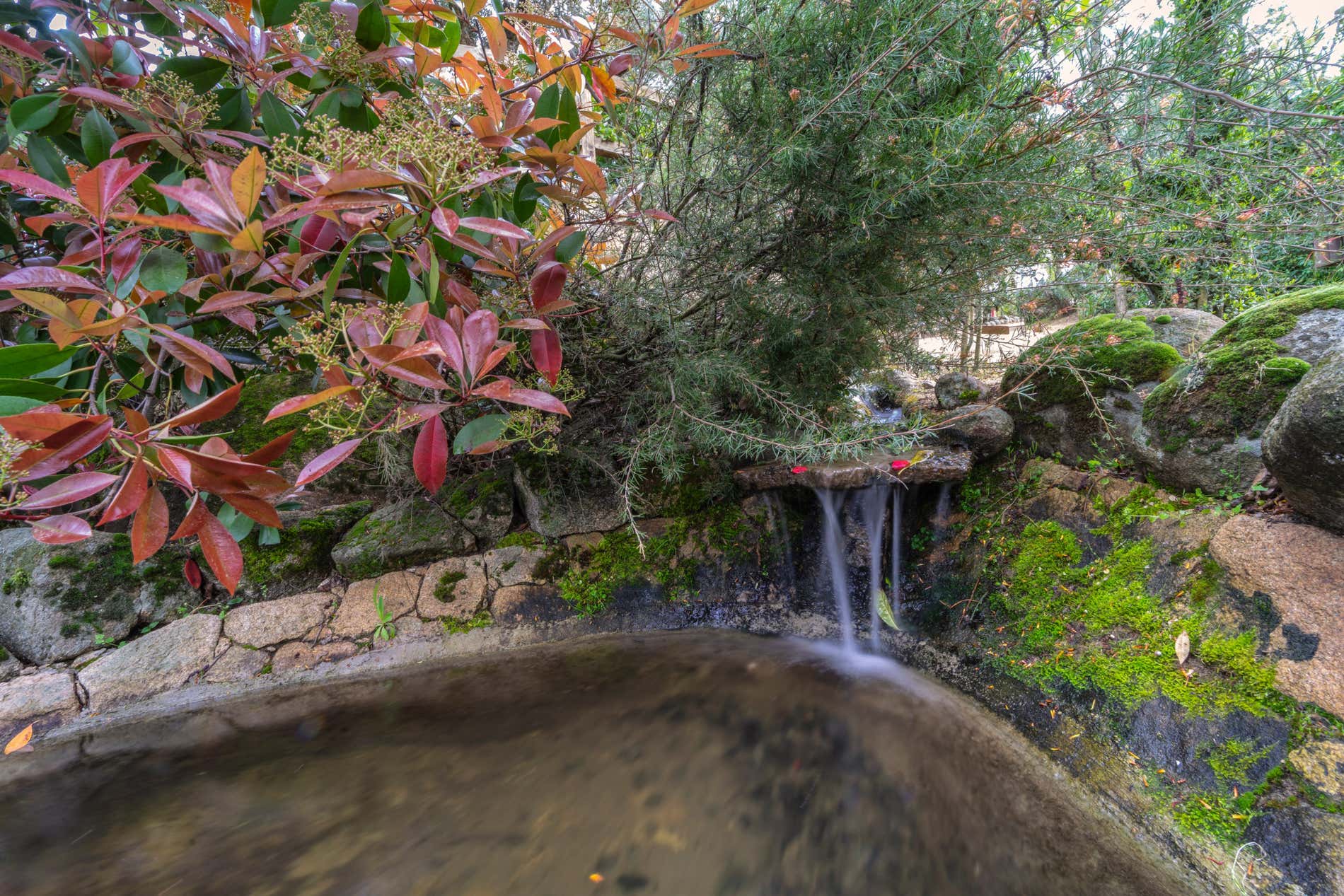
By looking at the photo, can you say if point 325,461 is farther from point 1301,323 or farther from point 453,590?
point 1301,323

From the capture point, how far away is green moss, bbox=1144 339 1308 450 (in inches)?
90.6

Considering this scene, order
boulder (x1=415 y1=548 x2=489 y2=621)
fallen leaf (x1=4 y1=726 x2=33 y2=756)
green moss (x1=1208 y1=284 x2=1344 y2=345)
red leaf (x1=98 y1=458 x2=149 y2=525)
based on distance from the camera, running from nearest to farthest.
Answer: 1. red leaf (x1=98 y1=458 x2=149 y2=525)
2. fallen leaf (x1=4 y1=726 x2=33 y2=756)
3. green moss (x1=1208 y1=284 x2=1344 y2=345)
4. boulder (x1=415 y1=548 x2=489 y2=621)

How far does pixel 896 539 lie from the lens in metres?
3.24

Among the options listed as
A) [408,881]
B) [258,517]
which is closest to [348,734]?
[408,881]

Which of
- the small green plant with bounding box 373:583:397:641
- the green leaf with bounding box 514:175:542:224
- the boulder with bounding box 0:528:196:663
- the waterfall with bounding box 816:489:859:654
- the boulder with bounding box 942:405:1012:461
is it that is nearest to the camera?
the green leaf with bounding box 514:175:542:224

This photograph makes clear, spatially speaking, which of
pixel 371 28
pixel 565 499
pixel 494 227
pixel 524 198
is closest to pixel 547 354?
pixel 494 227

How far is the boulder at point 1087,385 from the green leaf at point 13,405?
12.0 ft

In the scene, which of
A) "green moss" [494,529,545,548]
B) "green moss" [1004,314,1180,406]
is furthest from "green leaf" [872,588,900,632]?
"green moss" [494,529,545,548]

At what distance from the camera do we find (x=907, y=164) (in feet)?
6.66

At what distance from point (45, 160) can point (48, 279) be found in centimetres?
60

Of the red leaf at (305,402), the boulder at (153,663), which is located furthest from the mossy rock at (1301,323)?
the boulder at (153,663)

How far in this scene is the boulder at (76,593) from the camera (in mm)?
2553

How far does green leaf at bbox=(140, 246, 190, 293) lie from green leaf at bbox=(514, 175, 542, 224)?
770 millimetres

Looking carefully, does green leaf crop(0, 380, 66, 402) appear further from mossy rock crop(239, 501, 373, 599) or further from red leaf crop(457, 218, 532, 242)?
mossy rock crop(239, 501, 373, 599)
